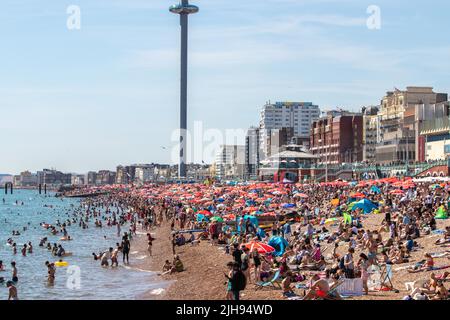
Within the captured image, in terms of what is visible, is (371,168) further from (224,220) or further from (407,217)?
(407,217)

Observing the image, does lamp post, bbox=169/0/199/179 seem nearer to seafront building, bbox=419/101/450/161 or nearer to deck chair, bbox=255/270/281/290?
seafront building, bbox=419/101/450/161

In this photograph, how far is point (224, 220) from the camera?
46156 millimetres

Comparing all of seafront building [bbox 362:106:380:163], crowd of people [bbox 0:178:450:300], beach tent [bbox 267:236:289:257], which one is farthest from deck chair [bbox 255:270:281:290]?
seafront building [bbox 362:106:380:163]

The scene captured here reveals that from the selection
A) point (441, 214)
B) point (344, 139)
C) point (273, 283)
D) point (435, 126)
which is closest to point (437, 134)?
point (435, 126)

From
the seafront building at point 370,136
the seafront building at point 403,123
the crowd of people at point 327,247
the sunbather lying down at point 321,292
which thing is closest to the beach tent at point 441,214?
the crowd of people at point 327,247

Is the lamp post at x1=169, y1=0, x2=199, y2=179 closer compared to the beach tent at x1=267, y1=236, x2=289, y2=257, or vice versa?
the beach tent at x1=267, y1=236, x2=289, y2=257

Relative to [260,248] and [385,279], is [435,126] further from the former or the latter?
[385,279]

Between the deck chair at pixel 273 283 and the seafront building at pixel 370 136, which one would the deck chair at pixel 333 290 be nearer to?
the deck chair at pixel 273 283

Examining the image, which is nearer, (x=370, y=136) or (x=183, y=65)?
(x=370, y=136)

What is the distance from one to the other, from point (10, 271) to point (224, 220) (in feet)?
46.5

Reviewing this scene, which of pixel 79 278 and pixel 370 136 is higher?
pixel 370 136

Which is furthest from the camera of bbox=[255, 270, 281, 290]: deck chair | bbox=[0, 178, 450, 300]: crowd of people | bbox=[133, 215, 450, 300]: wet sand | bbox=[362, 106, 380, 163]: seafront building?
bbox=[362, 106, 380, 163]: seafront building

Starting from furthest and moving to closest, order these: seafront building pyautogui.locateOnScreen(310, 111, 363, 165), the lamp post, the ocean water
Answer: the lamp post → seafront building pyautogui.locateOnScreen(310, 111, 363, 165) → the ocean water
